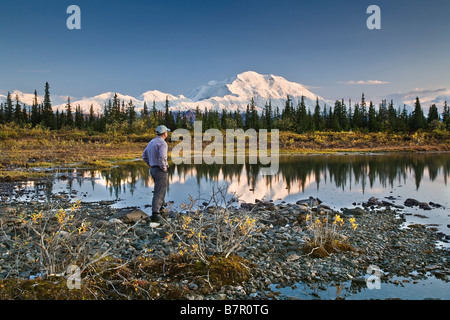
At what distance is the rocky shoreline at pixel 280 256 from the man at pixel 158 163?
0.64 metres

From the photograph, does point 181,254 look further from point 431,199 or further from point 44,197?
point 431,199

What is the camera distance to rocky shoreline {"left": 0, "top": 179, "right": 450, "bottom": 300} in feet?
17.9

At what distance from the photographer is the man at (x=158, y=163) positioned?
978cm

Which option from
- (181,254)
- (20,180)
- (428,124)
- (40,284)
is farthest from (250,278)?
(428,124)

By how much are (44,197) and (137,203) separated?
430 centimetres

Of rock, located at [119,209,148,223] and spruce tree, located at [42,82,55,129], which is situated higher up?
spruce tree, located at [42,82,55,129]

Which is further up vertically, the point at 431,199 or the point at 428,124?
the point at 428,124

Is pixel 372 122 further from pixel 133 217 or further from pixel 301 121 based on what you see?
pixel 133 217

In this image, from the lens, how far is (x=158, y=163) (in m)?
9.88

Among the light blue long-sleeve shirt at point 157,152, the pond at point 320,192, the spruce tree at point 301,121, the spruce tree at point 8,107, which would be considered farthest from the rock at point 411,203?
the spruce tree at point 8,107

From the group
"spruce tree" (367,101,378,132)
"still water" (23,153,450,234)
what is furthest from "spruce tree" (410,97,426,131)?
"still water" (23,153,450,234)

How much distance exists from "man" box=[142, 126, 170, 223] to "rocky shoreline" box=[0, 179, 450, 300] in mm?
636

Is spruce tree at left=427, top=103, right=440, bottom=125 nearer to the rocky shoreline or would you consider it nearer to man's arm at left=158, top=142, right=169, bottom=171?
the rocky shoreline
